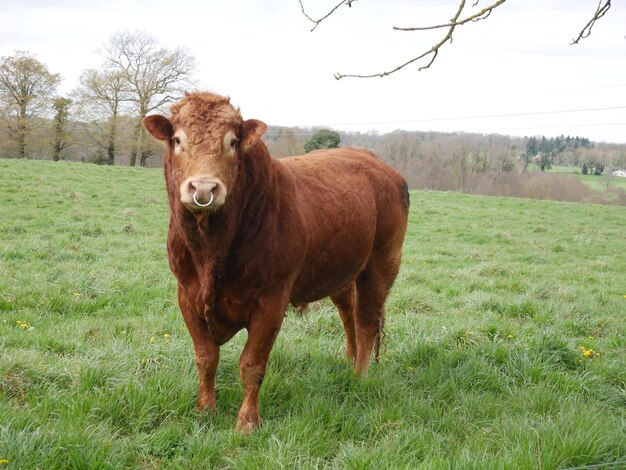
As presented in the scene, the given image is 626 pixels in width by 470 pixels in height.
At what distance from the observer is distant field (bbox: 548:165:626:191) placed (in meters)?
43.4

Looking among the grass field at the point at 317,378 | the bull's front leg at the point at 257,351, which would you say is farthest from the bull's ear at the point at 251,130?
the grass field at the point at 317,378

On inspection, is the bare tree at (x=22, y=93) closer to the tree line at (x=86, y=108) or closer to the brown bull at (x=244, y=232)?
the tree line at (x=86, y=108)

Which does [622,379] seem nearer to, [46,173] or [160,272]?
[160,272]

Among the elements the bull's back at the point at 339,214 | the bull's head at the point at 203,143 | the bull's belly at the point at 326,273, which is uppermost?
the bull's head at the point at 203,143

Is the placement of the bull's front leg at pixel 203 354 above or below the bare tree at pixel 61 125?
below

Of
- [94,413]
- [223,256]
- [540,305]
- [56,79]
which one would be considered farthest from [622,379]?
[56,79]

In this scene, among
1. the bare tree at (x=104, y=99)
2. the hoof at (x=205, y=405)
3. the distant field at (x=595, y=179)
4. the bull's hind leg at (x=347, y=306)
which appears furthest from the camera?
the distant field at (x=595, y=179)

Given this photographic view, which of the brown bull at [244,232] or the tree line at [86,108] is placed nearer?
the brown bull at [244,232]

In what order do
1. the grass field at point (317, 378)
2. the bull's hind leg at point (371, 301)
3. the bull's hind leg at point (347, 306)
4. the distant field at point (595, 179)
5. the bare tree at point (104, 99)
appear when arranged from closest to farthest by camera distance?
1. the grass field at point (317, 378)
2. the bull's hind leg at point (371, 301)
3. the bull's hind leg at point (347, 306)
4. the bare tree at point (104, 99)
5. the distant field at point (595, 179)

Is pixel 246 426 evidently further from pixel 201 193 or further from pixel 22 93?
pixel 22 93

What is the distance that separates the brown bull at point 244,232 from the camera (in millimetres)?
3082

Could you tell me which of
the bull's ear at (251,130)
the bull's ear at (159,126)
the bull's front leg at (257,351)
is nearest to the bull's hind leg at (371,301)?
the bull's front leg at (257,351)

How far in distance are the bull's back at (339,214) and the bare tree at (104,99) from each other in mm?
34228

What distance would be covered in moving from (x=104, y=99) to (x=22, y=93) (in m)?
7.66
